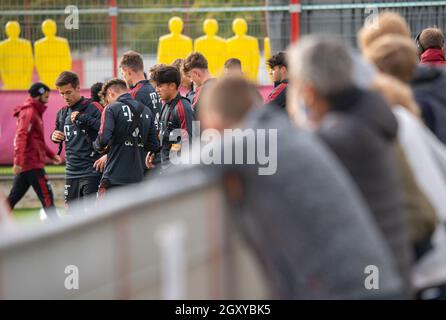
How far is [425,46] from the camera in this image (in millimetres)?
8680

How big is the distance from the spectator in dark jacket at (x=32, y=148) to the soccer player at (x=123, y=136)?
1.59 m

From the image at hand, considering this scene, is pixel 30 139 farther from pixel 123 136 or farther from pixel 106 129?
pixel 106 129

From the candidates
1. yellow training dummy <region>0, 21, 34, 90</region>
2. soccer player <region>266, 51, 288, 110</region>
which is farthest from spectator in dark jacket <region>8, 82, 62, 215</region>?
yellow training dummy <region>0, 21, 34, 90</region>

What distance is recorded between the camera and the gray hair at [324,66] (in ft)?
12.6

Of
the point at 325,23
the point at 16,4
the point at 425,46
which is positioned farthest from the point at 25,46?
the point at 425,46

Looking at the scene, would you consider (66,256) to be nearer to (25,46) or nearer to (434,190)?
(434,190)

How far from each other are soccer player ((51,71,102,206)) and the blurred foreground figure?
702cm

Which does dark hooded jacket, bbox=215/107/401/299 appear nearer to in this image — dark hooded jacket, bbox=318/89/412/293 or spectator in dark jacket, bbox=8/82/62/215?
dark hooded jacket, bbox=318/89/412/293

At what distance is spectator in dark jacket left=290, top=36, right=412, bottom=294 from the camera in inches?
149

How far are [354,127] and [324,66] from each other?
251 millimetres

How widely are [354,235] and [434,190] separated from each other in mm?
1065

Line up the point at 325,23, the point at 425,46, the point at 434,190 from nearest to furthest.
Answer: the point at 434,190
the point at 425,46
the point at 325,23

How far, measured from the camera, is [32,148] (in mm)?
11609

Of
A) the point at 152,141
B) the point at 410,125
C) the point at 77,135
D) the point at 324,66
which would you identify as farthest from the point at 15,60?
the point at 324,66
